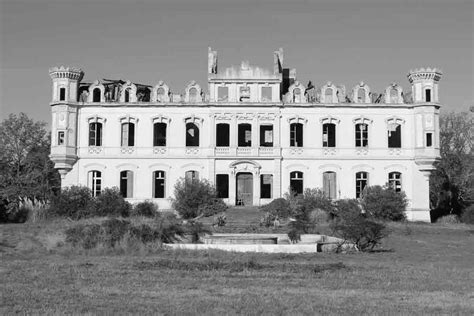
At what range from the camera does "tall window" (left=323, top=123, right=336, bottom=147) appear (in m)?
47.5

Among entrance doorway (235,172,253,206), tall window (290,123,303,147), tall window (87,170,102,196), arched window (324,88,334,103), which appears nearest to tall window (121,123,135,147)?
tall window (87,170,102,196)

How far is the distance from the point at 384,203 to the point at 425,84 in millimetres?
9400

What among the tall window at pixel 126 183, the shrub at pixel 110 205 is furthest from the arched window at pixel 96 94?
the shrub at pixel 110 205

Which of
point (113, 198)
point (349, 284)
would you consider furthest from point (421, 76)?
point (349, 284)

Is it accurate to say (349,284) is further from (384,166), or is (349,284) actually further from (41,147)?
(41,147)

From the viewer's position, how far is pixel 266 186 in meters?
47.2

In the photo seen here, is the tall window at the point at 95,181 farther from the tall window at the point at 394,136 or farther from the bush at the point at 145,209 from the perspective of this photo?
the tall window at the point at 394,136

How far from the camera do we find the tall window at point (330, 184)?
→ 46844mm

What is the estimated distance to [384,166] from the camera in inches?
1848

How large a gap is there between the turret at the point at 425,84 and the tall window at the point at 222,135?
13.3 metres

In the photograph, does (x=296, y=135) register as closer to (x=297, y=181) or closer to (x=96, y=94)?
(x=297, y=181)

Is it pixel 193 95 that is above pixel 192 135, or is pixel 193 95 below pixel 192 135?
above

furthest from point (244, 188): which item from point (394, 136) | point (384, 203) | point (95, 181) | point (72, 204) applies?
point (72, 204)

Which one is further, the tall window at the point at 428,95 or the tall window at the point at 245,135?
the tall window at the point at 245,135
